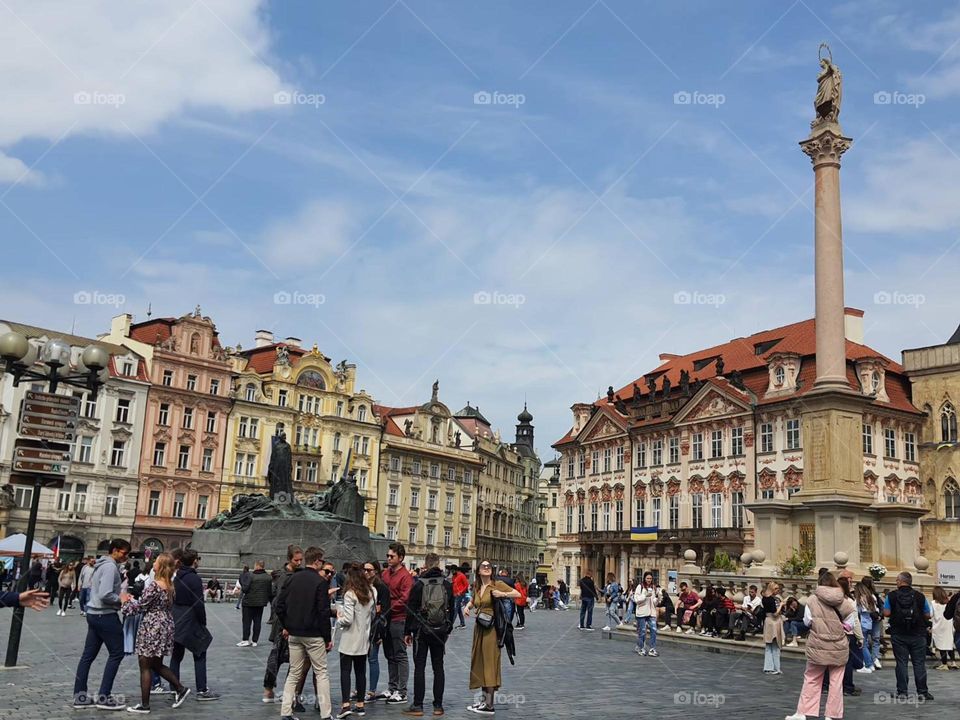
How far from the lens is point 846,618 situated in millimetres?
10109

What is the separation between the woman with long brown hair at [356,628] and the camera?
10086 millimetres

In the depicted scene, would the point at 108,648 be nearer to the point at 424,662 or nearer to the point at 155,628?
the point at 155,628

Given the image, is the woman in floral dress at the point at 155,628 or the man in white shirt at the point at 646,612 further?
the man in white shirt at the point at 646,612

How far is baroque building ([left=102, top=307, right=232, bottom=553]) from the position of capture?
A: 57438 millimetres

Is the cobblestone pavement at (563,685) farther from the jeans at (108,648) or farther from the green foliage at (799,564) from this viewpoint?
the green foliage at (799,564)

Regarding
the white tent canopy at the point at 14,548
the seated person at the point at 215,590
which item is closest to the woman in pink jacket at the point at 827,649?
the seated person at the point at 215,590

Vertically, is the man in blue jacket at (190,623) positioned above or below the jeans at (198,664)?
above

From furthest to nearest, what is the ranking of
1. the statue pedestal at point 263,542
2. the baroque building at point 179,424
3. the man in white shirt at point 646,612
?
the baroque building at point 179,424 → the statue pedestal at point 263,542 → the man in white shirt at point 646,612

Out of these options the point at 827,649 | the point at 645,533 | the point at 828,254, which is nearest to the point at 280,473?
the point at 828,254

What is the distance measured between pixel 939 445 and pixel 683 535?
14.0 meters

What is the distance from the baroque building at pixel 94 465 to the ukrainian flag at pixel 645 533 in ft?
95.1

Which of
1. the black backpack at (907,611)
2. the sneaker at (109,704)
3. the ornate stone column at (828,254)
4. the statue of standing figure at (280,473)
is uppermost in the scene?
the ornate stone column at (828,254)

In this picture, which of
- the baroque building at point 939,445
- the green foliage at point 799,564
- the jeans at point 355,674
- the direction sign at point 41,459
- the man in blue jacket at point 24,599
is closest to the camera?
the man in blue jacket at point 24,599

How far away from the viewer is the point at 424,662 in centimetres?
1053
